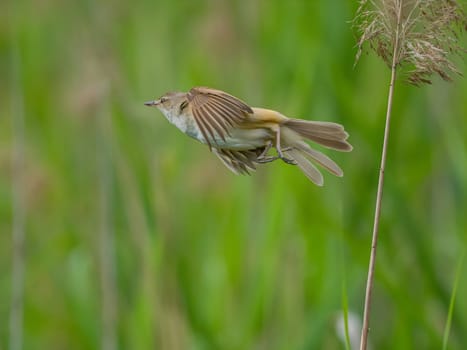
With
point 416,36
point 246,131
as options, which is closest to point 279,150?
point 246,131

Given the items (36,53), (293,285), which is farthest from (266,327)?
(36,53)

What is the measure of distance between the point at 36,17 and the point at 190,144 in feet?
4.10

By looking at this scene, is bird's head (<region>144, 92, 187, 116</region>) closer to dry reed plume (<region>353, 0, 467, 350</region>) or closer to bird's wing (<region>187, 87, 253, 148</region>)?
bird's wing (<region>187, 87, 253, 148</region>)

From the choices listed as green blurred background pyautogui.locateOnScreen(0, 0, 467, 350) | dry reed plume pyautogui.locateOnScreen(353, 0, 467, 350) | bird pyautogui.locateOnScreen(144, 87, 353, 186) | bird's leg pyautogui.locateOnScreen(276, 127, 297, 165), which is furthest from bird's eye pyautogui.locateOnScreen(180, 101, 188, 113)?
green blurred background pyautogui.locateOnScreen(0, 0, 467, 350)

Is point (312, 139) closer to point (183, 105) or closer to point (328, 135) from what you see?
point (328, 135)

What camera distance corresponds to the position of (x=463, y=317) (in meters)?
3.04

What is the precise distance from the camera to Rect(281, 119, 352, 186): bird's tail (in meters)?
1.64

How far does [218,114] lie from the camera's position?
1508 mm

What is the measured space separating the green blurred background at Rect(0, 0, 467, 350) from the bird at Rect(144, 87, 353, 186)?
2.73 feet

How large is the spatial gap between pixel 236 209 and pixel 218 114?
1.98 m

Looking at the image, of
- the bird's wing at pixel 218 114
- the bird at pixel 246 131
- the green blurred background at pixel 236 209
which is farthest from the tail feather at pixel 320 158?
the green blurred background at pixel 236 209

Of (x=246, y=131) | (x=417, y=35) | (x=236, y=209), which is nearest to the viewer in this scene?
(x=417, y=35)

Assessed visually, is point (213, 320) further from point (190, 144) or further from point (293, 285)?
point (190, 144)

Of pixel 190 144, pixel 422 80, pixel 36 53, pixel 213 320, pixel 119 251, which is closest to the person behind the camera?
pixel 422 80
